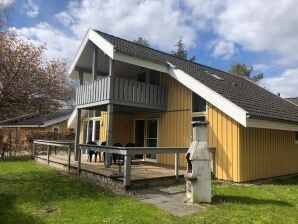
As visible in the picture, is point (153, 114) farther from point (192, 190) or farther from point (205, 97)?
point (192, 190)

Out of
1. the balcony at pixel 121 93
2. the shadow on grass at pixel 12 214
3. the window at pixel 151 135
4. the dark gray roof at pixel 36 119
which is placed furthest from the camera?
the dark gray roof at pixel 36 119

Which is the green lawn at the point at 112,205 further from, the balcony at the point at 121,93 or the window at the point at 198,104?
the balcony at the point at 121,93

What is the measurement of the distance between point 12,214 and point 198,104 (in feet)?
28.0

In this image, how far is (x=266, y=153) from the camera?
12812 mm

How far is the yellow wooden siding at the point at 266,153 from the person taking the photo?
38.1ft

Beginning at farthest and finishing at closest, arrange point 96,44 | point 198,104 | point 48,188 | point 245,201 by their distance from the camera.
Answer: point 96,44 < point 198,104 < point 48,188 < point 245,201

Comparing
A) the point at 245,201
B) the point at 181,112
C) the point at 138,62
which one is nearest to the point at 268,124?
the point at 181,112

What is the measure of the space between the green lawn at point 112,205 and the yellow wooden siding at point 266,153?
3.81 feet

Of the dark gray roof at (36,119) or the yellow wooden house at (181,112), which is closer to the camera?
the yellow wooden house at (181,112)

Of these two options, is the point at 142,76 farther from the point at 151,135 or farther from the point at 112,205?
the point at 112,205

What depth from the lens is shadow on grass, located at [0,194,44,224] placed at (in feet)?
22.3

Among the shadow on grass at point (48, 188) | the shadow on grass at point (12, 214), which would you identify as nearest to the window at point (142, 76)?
the shadow on grass at point (48, 188)

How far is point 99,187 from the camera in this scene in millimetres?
10430

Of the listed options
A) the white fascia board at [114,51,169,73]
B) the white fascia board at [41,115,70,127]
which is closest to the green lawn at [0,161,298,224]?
the white fascia board at [114,51,169,73]
